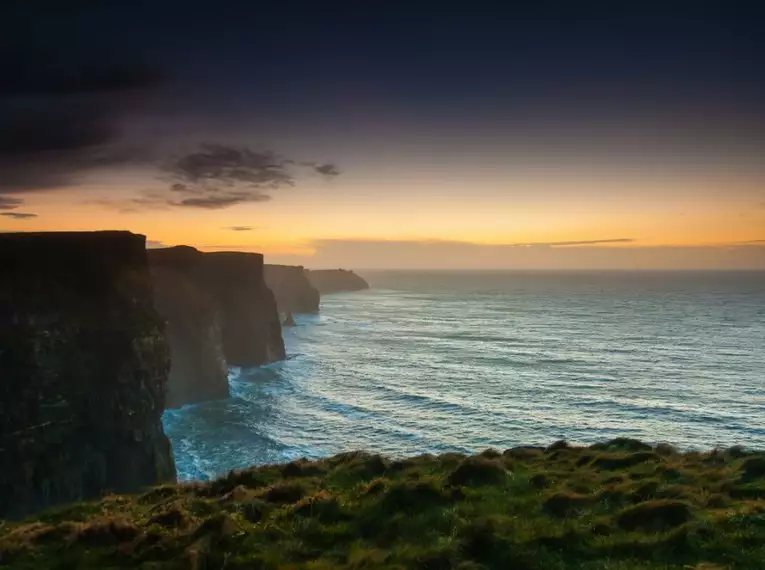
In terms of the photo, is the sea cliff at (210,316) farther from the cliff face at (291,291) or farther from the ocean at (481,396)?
Answer: the cliff face at (291,291)

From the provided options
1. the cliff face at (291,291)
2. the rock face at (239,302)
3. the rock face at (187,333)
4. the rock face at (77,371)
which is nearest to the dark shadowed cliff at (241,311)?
the rock face at (239,302)

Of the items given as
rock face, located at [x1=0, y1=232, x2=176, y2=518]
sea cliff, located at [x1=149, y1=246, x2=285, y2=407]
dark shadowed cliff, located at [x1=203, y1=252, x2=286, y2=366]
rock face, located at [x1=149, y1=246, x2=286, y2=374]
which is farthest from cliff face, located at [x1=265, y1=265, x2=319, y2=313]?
rock face, located at [x1=0, y1=232, x2=176, y2=518]

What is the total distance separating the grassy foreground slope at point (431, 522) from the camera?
1230 centimetres

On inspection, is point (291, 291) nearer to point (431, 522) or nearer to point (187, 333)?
point (187, 333)

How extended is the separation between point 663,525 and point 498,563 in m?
4.62

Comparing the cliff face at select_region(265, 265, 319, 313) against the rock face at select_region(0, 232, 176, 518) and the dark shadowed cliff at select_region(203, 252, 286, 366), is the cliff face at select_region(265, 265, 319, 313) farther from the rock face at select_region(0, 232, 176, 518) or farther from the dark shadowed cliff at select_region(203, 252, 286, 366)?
the rock face at select_region(0, 232, 176, 518)

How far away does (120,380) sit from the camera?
1767 inches

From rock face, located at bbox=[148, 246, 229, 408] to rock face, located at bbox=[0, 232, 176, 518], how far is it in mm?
25886

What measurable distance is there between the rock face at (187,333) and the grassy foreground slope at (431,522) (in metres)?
57.9

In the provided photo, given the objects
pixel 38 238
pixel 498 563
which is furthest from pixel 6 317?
pixel 498 563

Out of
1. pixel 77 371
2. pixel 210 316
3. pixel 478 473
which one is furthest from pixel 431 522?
pixel 210 316

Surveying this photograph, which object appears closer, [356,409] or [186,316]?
[356,409]

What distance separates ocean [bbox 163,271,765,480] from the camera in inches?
2082

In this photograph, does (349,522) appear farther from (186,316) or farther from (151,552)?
(186,316)
